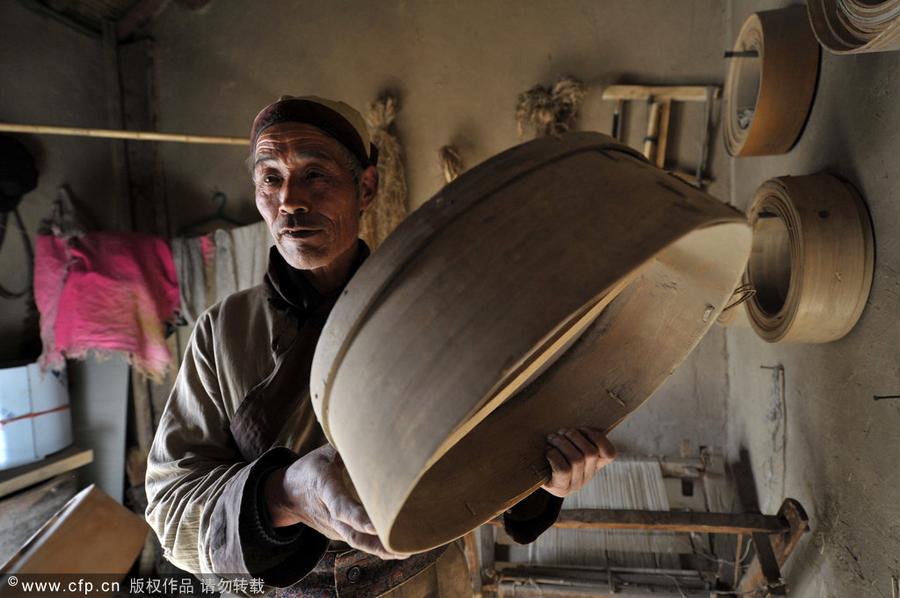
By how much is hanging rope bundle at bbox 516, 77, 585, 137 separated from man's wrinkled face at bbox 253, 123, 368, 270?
176 cm

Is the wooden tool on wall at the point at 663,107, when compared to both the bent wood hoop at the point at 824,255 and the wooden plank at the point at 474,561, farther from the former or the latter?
the wooden plank at the point at 474,561

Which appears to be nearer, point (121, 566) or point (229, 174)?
point (121, 566)

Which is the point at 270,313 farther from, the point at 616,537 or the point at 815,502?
the point at 616,537

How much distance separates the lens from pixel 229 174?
3033 millimetres

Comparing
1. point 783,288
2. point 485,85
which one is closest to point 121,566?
point 783,288

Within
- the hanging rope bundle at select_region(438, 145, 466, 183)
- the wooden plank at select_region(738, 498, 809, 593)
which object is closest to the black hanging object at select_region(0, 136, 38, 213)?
the hanging rope bundle at select_region(438, 145, 466, 183)

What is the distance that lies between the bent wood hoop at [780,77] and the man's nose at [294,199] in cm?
120

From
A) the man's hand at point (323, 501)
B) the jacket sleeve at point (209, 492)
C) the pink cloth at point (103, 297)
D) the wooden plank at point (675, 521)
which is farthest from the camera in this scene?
the pink cloth at point (103, 297)

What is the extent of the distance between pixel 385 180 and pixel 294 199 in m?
1.81

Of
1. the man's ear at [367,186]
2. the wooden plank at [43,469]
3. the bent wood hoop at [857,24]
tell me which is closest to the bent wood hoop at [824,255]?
the bent wood hoop at [857,24]

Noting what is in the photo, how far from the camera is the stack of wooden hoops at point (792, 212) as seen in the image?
98 centimetres

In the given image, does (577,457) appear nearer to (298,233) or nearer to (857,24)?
(298,233)

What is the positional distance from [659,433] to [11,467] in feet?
10.9

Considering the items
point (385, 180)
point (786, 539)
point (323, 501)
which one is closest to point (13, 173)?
point (385, 180)
